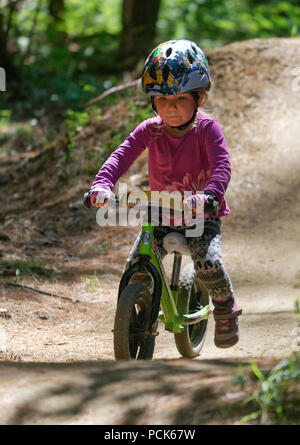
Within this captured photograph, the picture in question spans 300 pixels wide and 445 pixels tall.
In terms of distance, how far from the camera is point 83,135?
9352 mm

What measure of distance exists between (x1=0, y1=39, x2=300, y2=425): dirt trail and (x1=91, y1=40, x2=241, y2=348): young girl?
1.84ft

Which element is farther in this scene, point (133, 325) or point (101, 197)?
point (133, 325)

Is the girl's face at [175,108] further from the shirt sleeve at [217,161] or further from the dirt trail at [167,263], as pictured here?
the dirt trail at [167,263]

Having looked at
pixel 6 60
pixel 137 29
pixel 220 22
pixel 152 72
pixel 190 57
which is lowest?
pixel 152 72

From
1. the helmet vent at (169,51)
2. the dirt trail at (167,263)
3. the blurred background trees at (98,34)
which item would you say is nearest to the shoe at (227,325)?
the dirt trail at (167,263)

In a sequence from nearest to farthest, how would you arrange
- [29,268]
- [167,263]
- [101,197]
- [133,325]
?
1. [101,197]
2. [133,325]
3. [29,268]
4. [167,263]

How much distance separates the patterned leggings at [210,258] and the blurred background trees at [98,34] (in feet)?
24.0

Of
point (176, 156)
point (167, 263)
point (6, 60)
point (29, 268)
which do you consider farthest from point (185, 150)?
point (6, 60)

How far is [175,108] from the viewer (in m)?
4.04

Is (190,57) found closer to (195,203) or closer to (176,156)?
(176,156)

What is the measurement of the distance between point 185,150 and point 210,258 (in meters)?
0.71

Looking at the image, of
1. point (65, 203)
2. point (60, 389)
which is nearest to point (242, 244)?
point (65, 203)

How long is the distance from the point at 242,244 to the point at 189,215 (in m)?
3.38

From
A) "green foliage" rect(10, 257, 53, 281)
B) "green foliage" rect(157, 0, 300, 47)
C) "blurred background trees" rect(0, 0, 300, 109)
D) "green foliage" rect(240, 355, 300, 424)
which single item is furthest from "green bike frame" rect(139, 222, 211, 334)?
"green foliage" rect(157, 0, 300, 47)
